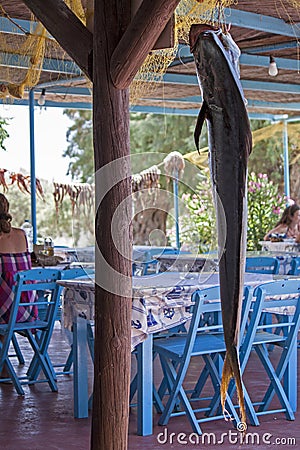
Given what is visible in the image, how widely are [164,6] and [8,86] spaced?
15.0 ft

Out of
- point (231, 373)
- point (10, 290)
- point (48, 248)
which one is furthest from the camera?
point (48, 248)

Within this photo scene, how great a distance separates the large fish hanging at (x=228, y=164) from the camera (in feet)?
6.18

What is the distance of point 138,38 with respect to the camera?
2.91m

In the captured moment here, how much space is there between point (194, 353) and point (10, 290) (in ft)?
6.48

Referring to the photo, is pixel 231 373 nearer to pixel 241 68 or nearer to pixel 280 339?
pixel 280 339

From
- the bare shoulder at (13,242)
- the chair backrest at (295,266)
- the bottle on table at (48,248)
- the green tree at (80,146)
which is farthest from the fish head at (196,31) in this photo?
the green tree at (80,146)

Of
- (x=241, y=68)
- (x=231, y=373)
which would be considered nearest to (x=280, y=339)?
(x=231, y=373)

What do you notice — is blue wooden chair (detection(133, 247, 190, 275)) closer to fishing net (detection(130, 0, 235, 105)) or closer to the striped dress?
the striped dress

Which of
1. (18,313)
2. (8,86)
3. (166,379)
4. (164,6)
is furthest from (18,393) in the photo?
(164,6)

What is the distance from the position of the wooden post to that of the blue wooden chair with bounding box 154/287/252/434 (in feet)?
5.29

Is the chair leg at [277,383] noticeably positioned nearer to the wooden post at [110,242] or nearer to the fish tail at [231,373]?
the wooden post at [110,242]

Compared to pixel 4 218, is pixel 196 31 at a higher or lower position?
higher

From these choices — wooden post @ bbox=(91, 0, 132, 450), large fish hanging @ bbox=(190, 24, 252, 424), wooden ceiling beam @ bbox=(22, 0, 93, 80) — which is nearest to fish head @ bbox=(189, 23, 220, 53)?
large fish hanging @ bbox=(190, 24, 252, 424)

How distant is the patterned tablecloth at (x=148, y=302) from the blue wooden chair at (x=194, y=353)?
0.47ft
